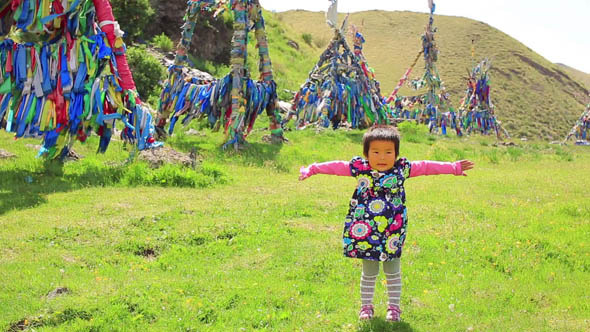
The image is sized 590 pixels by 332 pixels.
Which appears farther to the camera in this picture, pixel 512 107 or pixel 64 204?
pixel 512 107

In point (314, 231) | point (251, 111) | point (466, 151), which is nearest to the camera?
point (314, 231)

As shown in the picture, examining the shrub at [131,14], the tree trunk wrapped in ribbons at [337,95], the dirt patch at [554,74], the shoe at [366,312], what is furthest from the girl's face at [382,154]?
the dirt patch at [554,74]

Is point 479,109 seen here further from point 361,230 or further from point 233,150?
point 361,230

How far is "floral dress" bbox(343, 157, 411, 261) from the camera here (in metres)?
4.08

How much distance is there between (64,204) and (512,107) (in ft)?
121

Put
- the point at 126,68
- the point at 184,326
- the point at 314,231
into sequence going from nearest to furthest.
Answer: the point at 184,326
the point at 314,231
the point at 126,68

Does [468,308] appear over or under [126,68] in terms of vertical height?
under

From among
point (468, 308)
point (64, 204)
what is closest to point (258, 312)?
point (468, 308)

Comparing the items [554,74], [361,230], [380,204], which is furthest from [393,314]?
[554,74]

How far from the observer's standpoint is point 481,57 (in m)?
45.2

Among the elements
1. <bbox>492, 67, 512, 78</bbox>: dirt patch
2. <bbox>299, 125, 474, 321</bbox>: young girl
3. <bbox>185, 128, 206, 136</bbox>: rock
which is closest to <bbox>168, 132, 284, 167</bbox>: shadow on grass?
<bbox>185, 128, 206, 136</bbox>: rock

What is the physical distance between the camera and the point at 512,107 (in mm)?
39344

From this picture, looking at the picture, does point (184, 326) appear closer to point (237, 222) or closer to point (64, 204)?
point (237, 222)

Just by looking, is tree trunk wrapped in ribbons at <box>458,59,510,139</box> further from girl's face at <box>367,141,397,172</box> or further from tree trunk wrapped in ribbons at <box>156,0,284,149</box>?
girl's face at <box>367,141,397,172</box>
